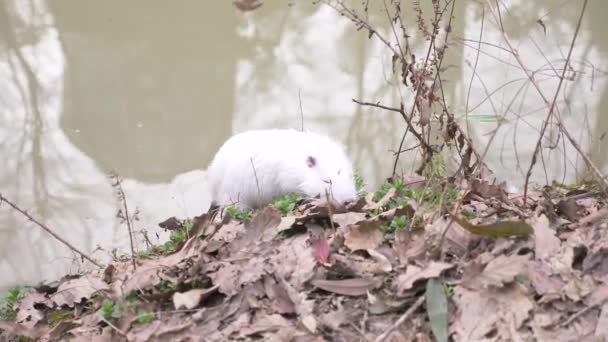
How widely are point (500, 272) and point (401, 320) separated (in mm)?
358

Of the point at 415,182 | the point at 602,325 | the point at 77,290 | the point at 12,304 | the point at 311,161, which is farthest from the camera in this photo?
the point at 311,161

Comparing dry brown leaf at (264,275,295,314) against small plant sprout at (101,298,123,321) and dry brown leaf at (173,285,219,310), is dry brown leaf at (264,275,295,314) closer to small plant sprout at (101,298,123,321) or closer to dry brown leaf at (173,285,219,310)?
dry brown leaf at (173,285,219,310)

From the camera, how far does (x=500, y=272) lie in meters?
2.15

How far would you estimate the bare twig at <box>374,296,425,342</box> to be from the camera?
2.02 meters

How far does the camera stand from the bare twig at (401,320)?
6.63ft

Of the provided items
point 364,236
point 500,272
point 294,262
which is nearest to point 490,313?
point 500,272

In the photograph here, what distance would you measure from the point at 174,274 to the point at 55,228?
12.1 feet

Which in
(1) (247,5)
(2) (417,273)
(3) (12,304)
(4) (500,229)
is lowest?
(3) (12,304)

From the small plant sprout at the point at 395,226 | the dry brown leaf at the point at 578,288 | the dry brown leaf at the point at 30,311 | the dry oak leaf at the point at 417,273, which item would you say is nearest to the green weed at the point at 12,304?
the dry brown leaf at the point at 30,311

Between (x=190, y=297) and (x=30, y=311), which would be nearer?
(x=190, y=297)

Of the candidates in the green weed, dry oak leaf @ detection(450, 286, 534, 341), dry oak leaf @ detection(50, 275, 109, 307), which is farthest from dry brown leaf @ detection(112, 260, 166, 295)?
dry oak leaf @ detection(450, 286, 534, 341)

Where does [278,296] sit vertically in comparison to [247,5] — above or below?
below

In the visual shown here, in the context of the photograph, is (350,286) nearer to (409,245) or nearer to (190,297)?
(409,245)

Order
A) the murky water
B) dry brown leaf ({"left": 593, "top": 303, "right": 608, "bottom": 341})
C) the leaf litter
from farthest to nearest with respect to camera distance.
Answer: the murky water < the leaf litter < dry brown leaf ({"left": 593, "top": 303, "right": 608, "bottom": 341})
